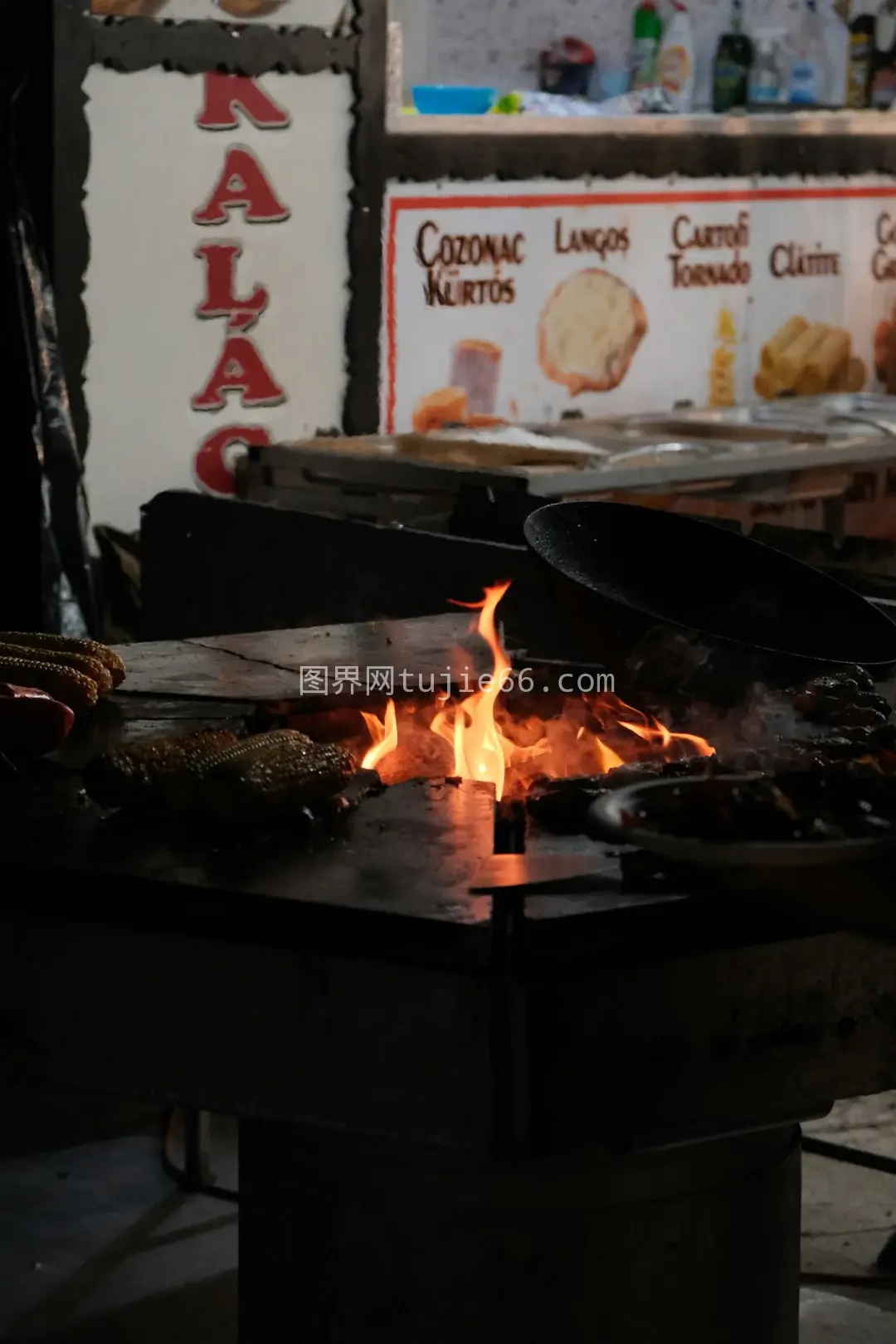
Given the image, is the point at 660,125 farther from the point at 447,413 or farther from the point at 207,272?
the point at 207,272

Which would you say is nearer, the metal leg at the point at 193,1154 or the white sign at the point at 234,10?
the metal leg at the point at 193,1154

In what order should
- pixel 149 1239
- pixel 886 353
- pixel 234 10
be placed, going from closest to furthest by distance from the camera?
pixel 149 1239 → pixel 234 10 → pixel 886 353

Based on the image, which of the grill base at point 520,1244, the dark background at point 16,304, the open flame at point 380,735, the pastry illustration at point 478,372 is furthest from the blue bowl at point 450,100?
the grill base at point 520,1244

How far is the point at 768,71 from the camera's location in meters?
7.89

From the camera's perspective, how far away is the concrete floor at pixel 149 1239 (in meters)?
3.62

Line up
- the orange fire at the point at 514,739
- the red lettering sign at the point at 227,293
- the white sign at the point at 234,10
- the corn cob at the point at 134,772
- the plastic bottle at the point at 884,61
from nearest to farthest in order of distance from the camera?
the corn cob at the point at 134,772 < the orange fire at the point at 514,739 < the white sign at the point at 234,10 < the red lettering sign at the point at 227,293 < the plastic bottle at the point at 884,61

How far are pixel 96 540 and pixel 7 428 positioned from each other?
496 mm

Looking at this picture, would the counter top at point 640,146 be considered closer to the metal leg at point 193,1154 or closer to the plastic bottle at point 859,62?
the plastic bottle at point 859,62

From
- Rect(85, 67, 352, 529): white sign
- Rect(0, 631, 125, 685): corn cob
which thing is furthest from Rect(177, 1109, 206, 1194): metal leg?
Rect(85, 67, 352, 529): white sign

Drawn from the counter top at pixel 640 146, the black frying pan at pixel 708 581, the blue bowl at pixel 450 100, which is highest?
the blue bowl at pixel 450 100

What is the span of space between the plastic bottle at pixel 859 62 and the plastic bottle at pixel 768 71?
0.59m

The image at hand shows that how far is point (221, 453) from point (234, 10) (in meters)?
1.28

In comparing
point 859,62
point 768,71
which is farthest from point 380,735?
point 859,62

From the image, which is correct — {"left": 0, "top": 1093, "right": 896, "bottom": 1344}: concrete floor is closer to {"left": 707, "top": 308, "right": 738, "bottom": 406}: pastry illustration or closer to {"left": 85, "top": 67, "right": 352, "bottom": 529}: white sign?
{"left": 85, "top": 67, "right": 352, "bottom": 529}: white sign
